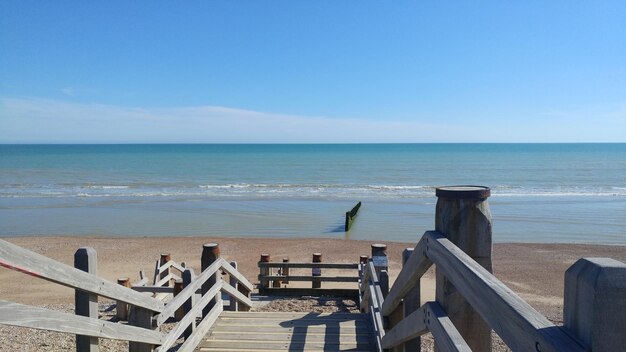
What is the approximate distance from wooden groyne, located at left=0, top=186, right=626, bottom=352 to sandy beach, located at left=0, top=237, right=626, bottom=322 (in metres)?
6.95

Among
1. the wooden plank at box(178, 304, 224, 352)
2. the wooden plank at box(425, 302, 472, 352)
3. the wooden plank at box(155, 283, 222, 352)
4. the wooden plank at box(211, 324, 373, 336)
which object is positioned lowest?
the wooden plank at box(211, 324, 373, 336)

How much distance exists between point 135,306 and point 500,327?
9.87ft

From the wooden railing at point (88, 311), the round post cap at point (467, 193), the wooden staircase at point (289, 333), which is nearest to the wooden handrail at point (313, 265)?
the wooden staircase at point (289, 333)

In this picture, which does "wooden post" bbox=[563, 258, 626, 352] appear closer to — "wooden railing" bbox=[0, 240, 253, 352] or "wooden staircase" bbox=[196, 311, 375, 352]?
"wooden railing" bbox=[0, 240, 253, 352]

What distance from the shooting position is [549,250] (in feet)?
58.6

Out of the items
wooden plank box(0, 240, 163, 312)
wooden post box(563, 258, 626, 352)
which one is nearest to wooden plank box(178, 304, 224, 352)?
wooden plank box(0, 240, 163, 312)

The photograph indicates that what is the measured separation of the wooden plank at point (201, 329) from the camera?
4782mm

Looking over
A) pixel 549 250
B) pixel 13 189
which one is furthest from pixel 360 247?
pixel 13 189

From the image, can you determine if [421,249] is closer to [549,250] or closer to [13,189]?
[549,250]

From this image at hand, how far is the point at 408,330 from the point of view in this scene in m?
3.18

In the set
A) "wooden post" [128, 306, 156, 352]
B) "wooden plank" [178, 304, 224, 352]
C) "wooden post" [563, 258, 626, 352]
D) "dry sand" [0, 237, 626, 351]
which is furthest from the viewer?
"dry sand" [0, 237, 626, 351]

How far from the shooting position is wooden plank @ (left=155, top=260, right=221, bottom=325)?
4000mm

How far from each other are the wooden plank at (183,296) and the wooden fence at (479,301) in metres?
1.90

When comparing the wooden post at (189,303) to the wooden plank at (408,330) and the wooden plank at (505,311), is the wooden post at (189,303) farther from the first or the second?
the wooden plank at (505,311)
